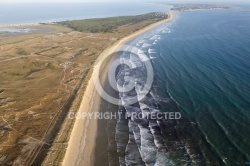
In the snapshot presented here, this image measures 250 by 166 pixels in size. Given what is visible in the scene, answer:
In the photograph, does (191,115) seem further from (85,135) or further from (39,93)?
(39,93)

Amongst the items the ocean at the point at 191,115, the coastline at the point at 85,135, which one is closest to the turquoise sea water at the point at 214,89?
the ocean at the point at 191,115

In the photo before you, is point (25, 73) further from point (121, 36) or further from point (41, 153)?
point (121, 36)

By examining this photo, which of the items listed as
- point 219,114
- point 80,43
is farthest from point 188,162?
point 80,43
